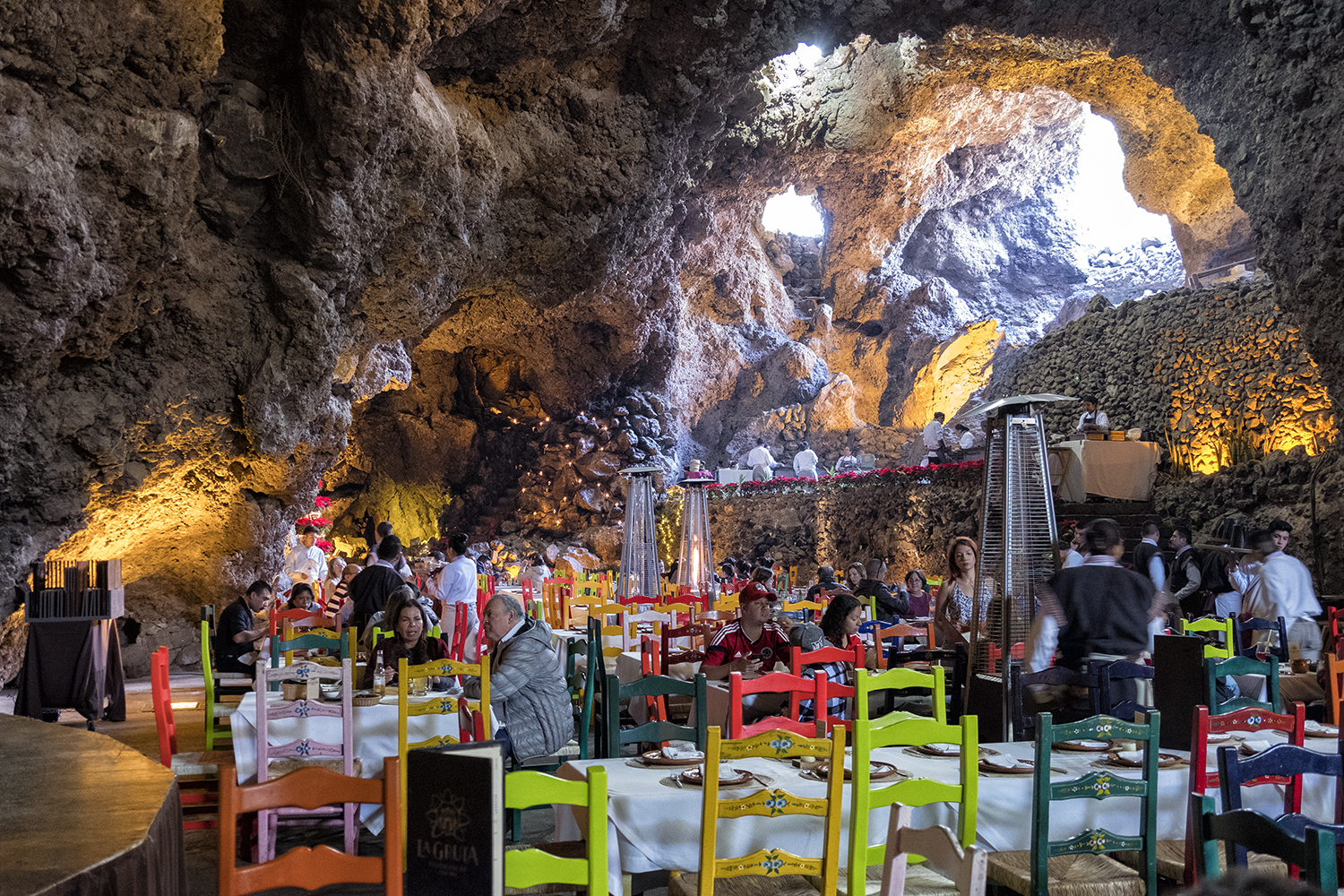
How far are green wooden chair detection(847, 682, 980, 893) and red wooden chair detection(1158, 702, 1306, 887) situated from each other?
2.34ft

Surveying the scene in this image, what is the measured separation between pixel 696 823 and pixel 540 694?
2019 millimetres

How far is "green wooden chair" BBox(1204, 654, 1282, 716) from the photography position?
142 inches

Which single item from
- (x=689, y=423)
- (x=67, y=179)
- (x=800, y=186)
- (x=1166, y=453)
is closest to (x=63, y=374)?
(x=67, y=179)

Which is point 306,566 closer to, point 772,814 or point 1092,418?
point 772,814

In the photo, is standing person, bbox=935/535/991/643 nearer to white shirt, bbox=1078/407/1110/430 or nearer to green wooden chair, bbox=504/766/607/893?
green wooden chair, bbox=504/766/607/893

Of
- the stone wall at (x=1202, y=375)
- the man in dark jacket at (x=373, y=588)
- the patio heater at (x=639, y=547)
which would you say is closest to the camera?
the man in dark jacket at (x=373, y=588)

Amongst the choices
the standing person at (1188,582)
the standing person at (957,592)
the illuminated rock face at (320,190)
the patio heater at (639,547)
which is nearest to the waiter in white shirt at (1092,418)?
the illuminated rock face at (320,190)

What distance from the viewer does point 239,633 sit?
6.81 m

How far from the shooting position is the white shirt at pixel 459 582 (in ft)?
26.0

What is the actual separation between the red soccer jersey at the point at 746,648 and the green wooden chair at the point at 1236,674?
2089 millimetres

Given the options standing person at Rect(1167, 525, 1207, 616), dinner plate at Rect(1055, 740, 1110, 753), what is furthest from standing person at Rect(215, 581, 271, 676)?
standing person at Rect(1167, 525, 1207, 616)

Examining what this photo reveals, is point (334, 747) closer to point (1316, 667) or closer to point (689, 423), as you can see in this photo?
point (1316, 667)

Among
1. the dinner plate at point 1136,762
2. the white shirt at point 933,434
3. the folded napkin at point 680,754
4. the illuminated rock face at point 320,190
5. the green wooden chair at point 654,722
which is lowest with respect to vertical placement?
the folded napkin at point 680,754

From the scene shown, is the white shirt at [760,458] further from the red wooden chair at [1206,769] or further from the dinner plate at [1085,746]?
the red wooden chair at [1206,769]
